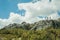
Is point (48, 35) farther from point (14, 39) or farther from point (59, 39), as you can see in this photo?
point (14, 39)

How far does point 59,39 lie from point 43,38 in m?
22.1

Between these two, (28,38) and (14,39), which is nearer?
(28,38)

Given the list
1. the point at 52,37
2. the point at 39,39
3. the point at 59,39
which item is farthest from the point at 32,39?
the point at 59,39

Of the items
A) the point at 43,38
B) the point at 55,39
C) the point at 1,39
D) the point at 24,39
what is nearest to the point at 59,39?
the point at 55,39

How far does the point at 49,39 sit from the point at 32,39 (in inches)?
648

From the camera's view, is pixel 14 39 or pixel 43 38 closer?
pixel 43 38

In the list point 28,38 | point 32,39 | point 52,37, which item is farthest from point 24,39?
point 52,37

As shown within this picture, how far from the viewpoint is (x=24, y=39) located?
7003 inches

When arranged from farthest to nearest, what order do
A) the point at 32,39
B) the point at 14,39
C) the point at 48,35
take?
the point at 14,39, the point at 48,35, the point at 32,39

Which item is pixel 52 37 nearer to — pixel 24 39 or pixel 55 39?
pixel 55 39

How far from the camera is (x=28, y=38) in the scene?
179375 millimetres

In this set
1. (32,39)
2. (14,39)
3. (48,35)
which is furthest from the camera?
(14,39)

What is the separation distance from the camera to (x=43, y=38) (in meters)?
167

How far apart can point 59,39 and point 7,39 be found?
190ft
